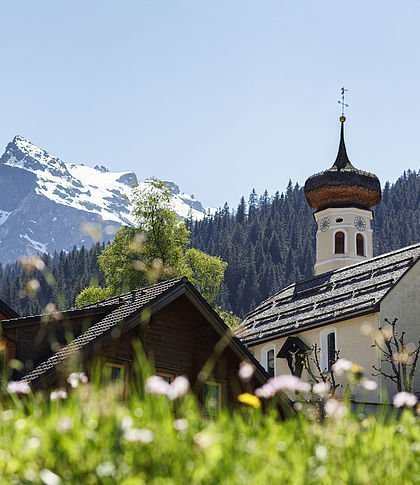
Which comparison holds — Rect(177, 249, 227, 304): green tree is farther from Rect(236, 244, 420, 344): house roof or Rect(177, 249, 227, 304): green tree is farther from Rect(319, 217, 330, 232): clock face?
Rect(319, 217, 330, 232): clock face

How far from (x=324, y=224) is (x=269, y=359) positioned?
13081mm

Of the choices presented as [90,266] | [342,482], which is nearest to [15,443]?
[342,482]

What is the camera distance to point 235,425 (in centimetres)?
541

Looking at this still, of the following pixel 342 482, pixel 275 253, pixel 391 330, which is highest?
pixel 275 253

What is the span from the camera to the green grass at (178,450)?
15.4ft

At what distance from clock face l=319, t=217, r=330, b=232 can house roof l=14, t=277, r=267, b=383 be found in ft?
101

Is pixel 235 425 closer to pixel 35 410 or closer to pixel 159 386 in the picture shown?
pixel 159 386

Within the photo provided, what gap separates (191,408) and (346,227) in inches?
1844

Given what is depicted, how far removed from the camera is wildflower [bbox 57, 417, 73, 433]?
16.0 ft

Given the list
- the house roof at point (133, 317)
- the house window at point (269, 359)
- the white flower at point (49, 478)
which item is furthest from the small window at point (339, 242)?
the white flower at point (49, 478)

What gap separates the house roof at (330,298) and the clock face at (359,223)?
6851 mm

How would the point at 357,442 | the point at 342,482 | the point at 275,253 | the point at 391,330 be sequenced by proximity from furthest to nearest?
the point at 275,253 < the point at 391,330 < the point at 357,442 < the point at 342,482

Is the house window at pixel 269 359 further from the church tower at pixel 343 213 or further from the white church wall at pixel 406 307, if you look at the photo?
the church tower at pixel 343 213

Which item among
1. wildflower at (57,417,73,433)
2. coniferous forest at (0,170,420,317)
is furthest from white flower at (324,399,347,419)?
coniferous forest at (0,170,420,317)
